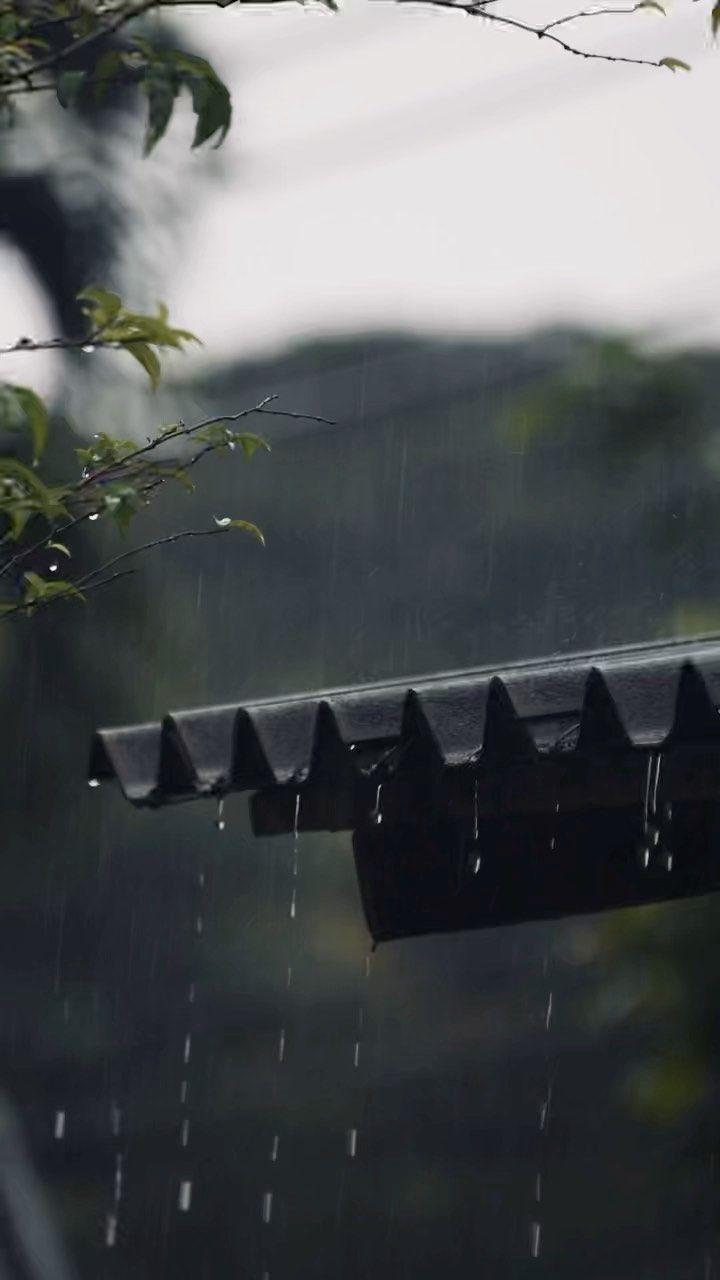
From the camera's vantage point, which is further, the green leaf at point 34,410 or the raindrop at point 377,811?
the raindrop at point 377,811

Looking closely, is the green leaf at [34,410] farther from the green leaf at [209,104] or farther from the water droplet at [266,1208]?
the water droplet at [266,1208]

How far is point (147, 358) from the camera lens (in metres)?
1.69

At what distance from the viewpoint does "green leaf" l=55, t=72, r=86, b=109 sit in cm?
149

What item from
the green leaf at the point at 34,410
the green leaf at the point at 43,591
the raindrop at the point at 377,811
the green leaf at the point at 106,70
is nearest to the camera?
the green leaf at the point at 34,410

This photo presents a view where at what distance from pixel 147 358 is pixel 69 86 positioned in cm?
34

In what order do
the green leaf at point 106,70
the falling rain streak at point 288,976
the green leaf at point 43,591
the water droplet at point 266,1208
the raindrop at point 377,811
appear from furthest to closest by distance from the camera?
the water droplet at point 266,1208
the falling rain streak at point 288,976
the raindrop at point 377,811
the green leaf at point 43,591
the green leaf at point 106,70

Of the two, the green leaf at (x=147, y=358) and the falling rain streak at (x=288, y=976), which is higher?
the green leaf at (x=147, y=358)

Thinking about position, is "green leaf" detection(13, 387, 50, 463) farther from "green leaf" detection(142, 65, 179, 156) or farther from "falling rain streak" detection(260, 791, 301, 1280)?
"falling rain streak" detection(260, 791, 301, 1280)

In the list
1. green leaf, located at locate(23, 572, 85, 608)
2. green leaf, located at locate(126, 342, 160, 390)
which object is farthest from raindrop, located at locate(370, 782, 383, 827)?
green leaf, located at locate(126, 342, 160, 390)

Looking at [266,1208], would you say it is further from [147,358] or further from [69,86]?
[69,86]

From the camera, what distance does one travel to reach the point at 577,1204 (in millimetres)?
9016

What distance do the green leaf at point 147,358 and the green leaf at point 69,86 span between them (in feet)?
1.00

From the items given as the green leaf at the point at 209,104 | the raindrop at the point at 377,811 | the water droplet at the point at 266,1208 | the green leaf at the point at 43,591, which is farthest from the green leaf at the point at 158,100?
the water droplet at the point at 266,1208

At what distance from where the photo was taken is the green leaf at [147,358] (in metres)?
1.68
